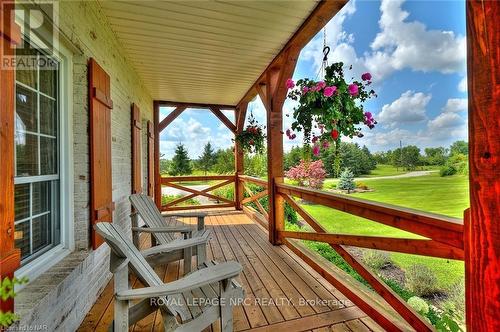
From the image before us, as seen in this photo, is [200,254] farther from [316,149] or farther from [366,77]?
[366,77]

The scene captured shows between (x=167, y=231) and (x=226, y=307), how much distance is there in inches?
45.5

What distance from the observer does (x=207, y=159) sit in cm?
783

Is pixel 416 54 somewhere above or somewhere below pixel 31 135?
above

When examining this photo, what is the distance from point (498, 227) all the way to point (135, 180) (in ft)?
12.1

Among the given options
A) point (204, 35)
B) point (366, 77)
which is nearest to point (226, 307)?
→ point (366, 77)

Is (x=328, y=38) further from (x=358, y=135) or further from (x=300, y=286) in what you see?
(x=300, y=286)

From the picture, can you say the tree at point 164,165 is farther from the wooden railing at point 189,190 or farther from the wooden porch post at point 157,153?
the wooden railing at point 189,190

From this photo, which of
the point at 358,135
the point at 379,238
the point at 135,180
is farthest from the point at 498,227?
the point at 135,180

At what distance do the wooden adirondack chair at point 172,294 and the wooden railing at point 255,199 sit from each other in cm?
268

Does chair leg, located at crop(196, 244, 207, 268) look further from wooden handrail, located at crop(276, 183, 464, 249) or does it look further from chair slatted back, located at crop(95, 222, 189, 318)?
wooden handrail, located at crop(276, 183, 464, 249)

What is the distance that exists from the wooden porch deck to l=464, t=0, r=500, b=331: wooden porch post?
1.00 metres

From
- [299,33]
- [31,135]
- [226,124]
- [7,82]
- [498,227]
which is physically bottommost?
[498,227]

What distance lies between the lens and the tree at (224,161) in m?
7.09

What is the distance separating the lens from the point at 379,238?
168 cm
